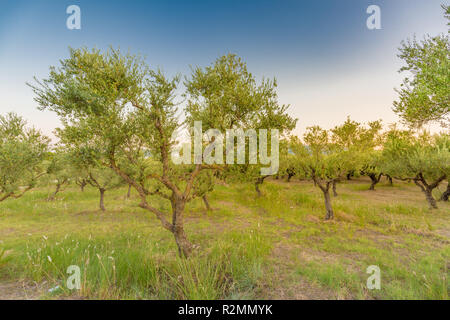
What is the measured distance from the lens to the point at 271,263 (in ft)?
27.8

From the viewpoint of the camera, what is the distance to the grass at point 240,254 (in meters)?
6.23

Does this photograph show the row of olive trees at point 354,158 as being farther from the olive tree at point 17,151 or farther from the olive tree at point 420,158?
the olive tree at point 17,151

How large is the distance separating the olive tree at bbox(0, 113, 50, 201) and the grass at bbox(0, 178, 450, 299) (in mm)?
4410

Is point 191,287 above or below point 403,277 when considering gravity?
above

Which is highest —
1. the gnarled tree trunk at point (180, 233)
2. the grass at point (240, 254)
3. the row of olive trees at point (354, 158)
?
the row of olive trees at point (354, 158)

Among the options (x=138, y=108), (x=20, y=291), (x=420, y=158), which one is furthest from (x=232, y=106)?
(x=420, y=158)

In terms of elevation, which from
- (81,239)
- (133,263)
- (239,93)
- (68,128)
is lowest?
(81,239)

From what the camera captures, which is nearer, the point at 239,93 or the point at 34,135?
the point at 239,93

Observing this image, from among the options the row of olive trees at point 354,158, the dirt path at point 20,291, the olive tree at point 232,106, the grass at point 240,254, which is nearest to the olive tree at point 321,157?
the row of olive trees at point 354,158

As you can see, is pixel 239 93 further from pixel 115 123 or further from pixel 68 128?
pixel 68 128

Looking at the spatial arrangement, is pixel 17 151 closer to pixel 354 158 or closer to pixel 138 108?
pixel 138 108

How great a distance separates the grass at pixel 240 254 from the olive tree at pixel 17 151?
4.41 meters

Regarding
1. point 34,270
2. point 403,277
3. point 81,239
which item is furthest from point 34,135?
point 403,277
